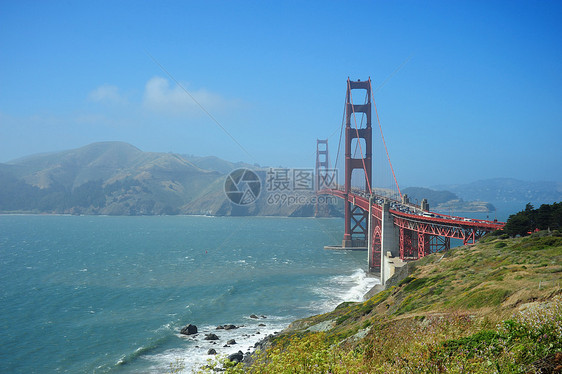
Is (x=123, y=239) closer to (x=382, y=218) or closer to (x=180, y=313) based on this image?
(x=180, y=313)

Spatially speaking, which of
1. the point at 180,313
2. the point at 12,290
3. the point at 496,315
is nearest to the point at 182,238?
the point at 12,290

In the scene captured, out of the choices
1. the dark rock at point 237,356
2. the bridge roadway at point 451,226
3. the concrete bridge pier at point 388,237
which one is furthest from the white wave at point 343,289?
the dark rock at point 237,356

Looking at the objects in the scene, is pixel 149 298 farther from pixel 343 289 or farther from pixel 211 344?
pixel 343 289

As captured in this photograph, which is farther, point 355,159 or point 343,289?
point 355,159

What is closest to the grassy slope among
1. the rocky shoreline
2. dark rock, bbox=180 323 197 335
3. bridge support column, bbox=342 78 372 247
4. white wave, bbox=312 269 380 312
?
the rocky shoreline

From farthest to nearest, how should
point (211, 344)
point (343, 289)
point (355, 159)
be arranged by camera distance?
point (355, 159), point (343, 289), point (211, 344)

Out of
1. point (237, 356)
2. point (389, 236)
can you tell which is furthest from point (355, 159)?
point (237, 356)
